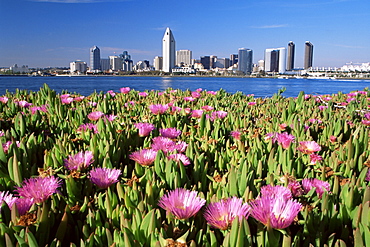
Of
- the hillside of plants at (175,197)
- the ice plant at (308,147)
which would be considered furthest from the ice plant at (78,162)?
the ice plant at (308,147)

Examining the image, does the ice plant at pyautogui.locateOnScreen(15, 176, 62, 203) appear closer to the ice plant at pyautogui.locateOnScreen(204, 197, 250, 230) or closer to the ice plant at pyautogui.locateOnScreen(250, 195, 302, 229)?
the ice plant at pyautogui.locateOnScreen(204, 197, 250, 230)

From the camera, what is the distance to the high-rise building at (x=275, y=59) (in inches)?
3804

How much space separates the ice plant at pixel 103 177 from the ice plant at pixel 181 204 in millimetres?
212

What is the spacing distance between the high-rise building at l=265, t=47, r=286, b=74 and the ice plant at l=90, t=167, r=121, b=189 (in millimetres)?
99756

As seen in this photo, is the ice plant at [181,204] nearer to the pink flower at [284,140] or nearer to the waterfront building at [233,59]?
the pink flower at [284,140]

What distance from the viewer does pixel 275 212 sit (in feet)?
2.10

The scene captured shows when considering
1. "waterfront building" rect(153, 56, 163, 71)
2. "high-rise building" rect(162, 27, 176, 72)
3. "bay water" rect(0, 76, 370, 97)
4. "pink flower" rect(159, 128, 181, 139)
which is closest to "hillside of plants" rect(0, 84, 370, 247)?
"pink flower" rect(159, 128, 181, 139)

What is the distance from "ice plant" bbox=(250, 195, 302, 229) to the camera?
2.02 feet

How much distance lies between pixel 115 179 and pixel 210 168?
1.27 feet

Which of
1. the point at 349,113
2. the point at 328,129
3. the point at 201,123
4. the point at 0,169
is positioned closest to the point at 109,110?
the point at 201,123

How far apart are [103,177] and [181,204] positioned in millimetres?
281

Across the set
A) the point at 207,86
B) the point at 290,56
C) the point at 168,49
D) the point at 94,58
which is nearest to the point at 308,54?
the point at 290,56

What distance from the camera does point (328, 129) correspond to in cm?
158

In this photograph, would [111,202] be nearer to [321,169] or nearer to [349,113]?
[321,169]
